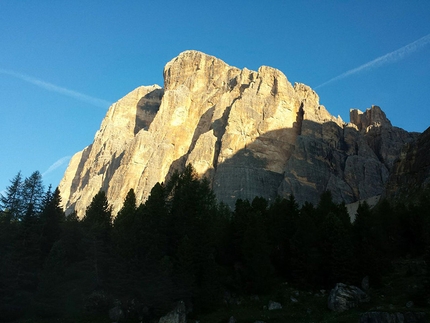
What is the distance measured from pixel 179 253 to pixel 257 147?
375 feet

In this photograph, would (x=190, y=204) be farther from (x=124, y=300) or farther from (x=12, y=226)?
(x=12, y=226)

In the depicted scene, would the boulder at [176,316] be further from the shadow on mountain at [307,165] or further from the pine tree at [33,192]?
the shadow on mountain at [307,165]

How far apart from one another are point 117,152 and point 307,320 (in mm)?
157968

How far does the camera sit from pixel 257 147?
156m

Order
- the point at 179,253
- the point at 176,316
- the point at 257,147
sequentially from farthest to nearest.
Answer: the point at 257,147, the point at 179,253, the point at 176,316

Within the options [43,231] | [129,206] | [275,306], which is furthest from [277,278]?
[43,231]

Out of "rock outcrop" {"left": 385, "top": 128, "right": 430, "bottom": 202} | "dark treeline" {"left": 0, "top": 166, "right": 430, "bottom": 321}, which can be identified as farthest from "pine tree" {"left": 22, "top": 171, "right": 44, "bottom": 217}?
"rock outcrop" {"left": 385, "top": 128, "right": 430, "bottom": 202}

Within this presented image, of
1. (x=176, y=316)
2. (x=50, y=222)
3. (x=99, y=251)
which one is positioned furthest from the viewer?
(x=50, y=222)

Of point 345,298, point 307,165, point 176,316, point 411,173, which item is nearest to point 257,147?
point 307,165

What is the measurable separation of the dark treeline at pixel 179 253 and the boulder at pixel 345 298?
4189 mm

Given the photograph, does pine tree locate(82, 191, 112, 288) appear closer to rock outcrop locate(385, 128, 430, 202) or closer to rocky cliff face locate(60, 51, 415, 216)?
rock outcrop locate(385, 128, 430, 202)

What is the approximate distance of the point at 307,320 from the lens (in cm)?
3678

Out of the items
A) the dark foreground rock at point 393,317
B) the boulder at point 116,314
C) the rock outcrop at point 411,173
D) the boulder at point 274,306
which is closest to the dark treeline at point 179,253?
the boulder at point 116,314

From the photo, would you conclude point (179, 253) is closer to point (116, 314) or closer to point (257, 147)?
point (116, 314)
